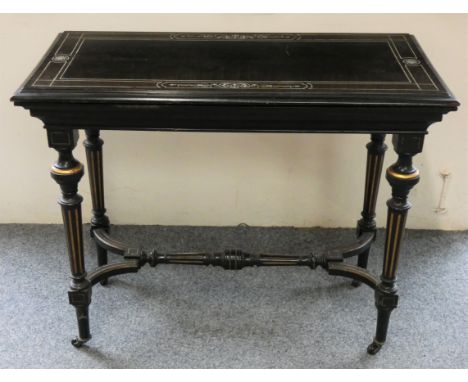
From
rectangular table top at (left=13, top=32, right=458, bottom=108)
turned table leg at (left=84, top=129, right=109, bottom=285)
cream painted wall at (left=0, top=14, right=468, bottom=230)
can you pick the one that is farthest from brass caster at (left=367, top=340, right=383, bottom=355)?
turned table leg at (left=84, top=129, right=109, bottom=285)

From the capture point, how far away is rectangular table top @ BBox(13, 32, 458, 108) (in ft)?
4.73

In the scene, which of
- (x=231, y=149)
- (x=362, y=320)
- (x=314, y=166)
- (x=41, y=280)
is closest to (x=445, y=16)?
(x=314, y=166)

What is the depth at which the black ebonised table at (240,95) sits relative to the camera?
1.44 meters

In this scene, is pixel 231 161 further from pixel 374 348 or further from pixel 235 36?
pixel 374 348

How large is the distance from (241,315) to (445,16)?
3.61 ft

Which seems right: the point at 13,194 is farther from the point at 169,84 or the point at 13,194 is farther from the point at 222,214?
the point at 169,84

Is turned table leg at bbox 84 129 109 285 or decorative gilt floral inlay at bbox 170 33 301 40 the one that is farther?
turned table leg at bbox 84 129 109 285

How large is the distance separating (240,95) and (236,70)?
148 mm

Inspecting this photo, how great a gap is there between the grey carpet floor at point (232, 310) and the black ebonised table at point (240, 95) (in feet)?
0.31

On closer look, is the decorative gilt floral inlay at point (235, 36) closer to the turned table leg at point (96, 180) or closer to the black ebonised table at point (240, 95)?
the black ebonised table at point (240, 95)

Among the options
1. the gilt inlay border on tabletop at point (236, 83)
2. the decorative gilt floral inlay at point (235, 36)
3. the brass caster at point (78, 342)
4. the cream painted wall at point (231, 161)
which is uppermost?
the decorative gilt floral inlay at point (235, 36)

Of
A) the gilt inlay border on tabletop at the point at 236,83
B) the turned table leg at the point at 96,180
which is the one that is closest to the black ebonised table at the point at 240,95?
the gilt inlay border on tabletop at the point at 236,83

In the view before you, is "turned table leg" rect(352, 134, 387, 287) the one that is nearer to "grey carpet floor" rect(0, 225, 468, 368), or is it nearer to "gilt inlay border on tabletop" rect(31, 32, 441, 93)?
"grey carpet floor" rect(0, 225, 468, 368)

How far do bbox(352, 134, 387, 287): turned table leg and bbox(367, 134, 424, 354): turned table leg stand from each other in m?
0.28
